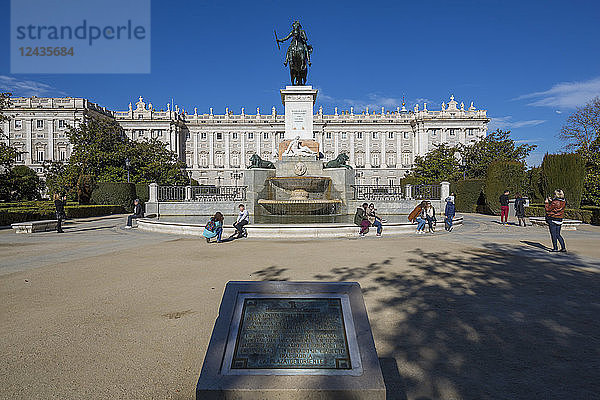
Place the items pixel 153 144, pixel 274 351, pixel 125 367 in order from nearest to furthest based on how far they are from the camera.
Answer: pixel 274 351
pixel 125 367
pixel 153 144

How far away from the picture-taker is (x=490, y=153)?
4625 cm

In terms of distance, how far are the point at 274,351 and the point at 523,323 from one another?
3.63 m

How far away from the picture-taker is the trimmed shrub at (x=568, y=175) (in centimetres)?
2344

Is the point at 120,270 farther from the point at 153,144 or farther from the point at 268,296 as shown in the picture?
the point at 153,144

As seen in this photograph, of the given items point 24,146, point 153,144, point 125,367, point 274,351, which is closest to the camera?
point 274,351

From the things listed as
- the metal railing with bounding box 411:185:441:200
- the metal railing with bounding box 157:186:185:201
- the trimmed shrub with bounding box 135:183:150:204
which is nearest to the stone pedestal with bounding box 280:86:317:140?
the metal railing with bounding box 157:186:185:201

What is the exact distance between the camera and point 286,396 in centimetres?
222

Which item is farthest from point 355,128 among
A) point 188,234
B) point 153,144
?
point 188,234

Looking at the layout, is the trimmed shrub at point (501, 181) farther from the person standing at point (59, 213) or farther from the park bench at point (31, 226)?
the park bench at point (31, 226)

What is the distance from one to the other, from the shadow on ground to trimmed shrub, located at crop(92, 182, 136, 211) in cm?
2974

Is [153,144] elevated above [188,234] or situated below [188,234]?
above

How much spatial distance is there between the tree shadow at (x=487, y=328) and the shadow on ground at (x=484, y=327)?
0.01m

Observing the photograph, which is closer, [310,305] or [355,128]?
[310,305]

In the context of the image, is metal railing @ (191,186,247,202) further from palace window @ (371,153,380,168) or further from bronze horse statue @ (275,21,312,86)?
palace window @ (371,153,380,168)
